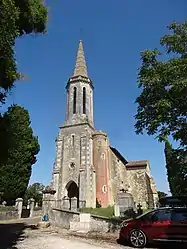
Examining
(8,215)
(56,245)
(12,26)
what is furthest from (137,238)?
(8,215)

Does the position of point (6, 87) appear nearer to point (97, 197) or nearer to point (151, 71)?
point (151, 71)

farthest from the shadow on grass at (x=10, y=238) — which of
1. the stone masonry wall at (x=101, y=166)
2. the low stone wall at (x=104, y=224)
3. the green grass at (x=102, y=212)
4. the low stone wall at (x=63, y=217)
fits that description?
the stone masonry wall at (x=101, y=166)

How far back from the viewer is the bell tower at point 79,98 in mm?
32656

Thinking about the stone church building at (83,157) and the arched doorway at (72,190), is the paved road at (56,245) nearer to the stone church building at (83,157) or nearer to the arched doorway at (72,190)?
the stone church building at (83,157)

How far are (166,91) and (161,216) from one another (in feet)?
18.8

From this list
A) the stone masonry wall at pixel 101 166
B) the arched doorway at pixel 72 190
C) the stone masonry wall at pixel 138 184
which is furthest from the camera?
the stone masonry wall at pixel 138 184

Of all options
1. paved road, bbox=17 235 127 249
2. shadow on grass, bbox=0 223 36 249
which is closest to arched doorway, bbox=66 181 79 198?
shadow on grass, bbox=0 223 36 249

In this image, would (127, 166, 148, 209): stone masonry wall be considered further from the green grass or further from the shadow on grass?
the shadow on grass

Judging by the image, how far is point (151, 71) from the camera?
11.7 metres

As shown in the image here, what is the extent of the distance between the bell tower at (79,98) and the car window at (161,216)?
23.0 meters

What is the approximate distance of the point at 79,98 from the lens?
33.5 m

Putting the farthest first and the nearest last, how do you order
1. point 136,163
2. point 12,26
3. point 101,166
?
point 136,163 < point 101,166 < point 12,26

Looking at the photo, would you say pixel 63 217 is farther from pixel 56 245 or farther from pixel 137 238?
pixel 137 238

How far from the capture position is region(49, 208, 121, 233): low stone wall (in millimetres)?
11734
